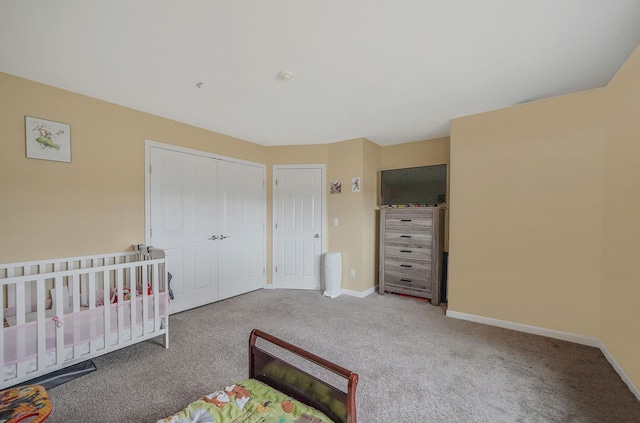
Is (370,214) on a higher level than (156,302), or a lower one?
higher

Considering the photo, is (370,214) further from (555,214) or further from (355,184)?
(555,214)

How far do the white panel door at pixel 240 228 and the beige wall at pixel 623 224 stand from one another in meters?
3.98

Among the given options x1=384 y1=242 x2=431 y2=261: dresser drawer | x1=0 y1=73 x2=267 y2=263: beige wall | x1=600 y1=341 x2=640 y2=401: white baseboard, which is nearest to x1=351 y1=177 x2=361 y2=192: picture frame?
x1=384 y1=242 x2=431 y2=261: dresser drawer

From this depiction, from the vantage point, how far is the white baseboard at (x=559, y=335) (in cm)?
188

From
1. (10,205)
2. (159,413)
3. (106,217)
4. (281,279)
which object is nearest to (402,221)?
(281,279)

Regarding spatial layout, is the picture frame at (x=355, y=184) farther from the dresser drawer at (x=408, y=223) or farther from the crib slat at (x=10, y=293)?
the crib slat at (x=10, y=293)

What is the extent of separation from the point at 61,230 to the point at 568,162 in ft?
15.7

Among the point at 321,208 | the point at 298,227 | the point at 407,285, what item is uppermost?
the point at 321,208

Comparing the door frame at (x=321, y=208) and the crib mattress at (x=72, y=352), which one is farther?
the door frame at (x=321, y=208)

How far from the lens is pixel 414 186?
3.81 meters

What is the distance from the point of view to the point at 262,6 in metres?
1.45

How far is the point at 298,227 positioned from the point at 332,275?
0.96 metres

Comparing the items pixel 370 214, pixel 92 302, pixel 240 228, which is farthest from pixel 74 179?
pixel 370 214

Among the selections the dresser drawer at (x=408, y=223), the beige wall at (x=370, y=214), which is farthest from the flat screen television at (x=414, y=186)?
the dresser drawer at (x=408, y=223)
